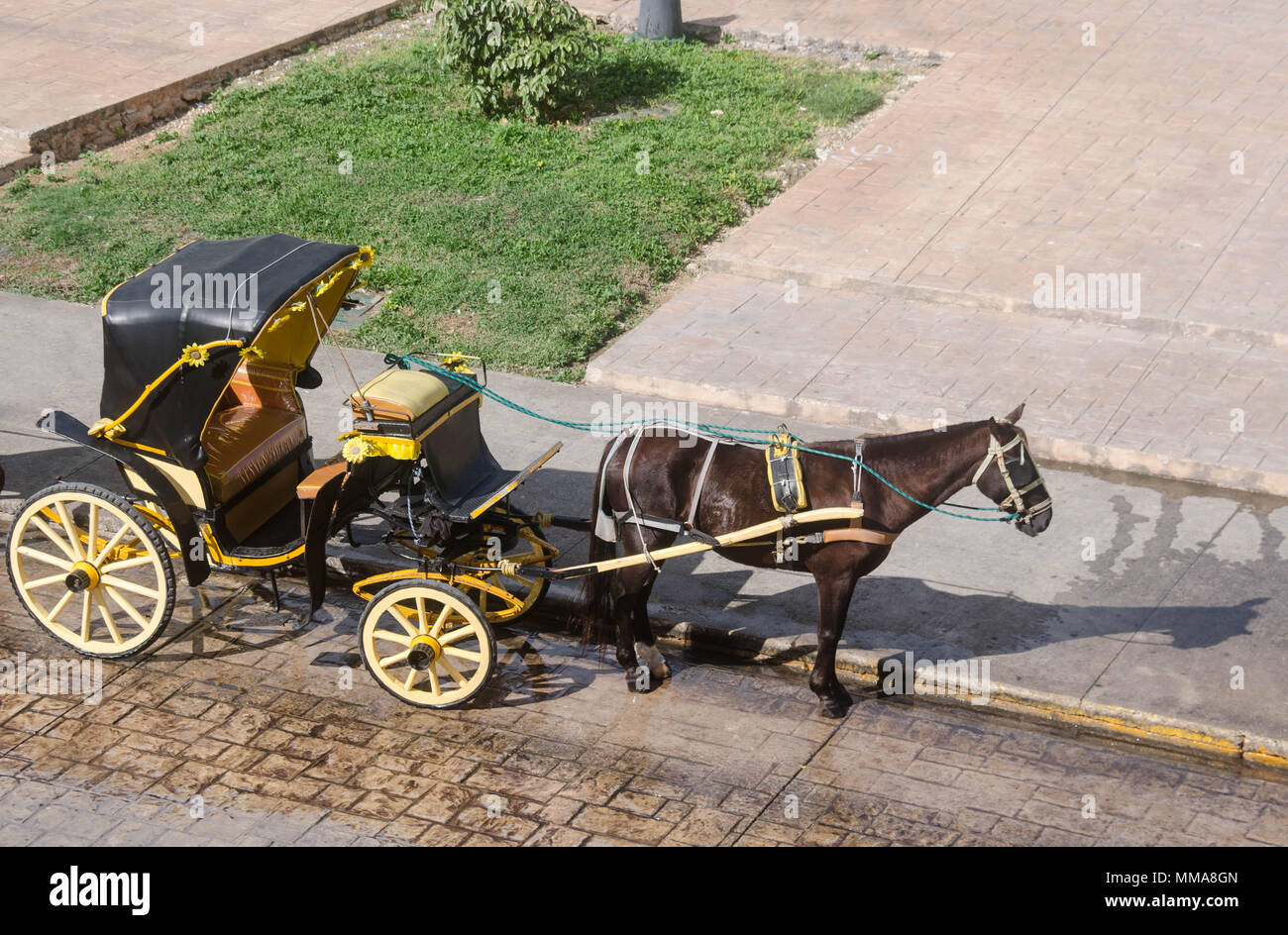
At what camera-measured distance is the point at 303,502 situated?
310 inches

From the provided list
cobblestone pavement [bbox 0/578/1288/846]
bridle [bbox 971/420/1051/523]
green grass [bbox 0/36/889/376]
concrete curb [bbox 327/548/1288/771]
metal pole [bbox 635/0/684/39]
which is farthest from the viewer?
metal pole [bbox 635/0/684/39]

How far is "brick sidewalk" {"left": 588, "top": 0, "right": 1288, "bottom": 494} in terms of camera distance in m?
10.2

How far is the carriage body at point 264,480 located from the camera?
Answer: 740 centimetres

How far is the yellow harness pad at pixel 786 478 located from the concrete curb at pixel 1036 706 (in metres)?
1.23

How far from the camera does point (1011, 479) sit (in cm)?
679

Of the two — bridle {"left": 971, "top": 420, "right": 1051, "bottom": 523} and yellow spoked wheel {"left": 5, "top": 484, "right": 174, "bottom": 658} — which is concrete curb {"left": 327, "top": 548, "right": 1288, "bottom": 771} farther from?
yellow spoked wheel {"left": 5, "top": 484, "right": 174, "bottom": 658}

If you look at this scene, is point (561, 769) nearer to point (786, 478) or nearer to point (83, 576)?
point (786, 478)

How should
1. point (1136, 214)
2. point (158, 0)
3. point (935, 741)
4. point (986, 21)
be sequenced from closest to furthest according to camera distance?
1. point (935, 741)
2. point (1136, 214)
3. point (986, 21)
4. point (158, 0)

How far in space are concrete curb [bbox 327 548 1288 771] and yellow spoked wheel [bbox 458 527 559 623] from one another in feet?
1.05

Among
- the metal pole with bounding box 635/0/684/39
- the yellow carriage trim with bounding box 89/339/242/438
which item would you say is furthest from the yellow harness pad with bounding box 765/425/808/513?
the metal pole with bounding box 635/0/684/39

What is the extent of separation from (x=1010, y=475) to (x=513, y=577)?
108 inches
